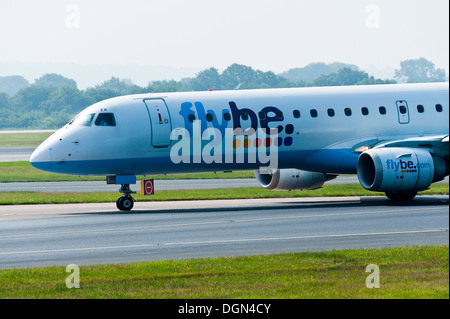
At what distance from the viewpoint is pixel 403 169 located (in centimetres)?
2902

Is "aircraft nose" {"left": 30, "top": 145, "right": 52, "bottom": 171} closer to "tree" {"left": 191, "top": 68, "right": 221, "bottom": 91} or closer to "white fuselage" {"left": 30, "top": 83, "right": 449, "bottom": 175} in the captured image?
"white fuselage" {"left": 30, "top": 83, "right": 449, "bottom": 175}

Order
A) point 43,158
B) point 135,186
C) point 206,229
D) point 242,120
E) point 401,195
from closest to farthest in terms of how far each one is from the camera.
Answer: point 206,229, point 43,158, point 242,120, point 401,195, point 135,186

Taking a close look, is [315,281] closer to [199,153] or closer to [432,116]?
[199,153]

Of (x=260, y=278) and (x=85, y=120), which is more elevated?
(x=85, y=120)

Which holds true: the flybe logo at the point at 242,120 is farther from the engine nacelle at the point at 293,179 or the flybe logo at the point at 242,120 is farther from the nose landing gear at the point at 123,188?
the nose landing gear at the point at 123,188

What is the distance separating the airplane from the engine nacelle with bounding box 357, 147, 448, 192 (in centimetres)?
3

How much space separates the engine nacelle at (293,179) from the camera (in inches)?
1276

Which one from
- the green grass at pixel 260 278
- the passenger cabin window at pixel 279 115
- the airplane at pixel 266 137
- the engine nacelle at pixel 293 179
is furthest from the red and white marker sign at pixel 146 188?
the green grass at pixel 260 278

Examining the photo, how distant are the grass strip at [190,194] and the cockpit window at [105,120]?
562cm

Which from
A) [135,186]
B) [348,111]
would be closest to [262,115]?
[348,111]

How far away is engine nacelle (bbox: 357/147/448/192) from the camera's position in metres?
28.9

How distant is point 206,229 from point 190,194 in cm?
1221

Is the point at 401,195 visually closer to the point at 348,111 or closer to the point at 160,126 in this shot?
the point at 348,111

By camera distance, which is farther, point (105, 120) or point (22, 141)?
point (22, 141)
